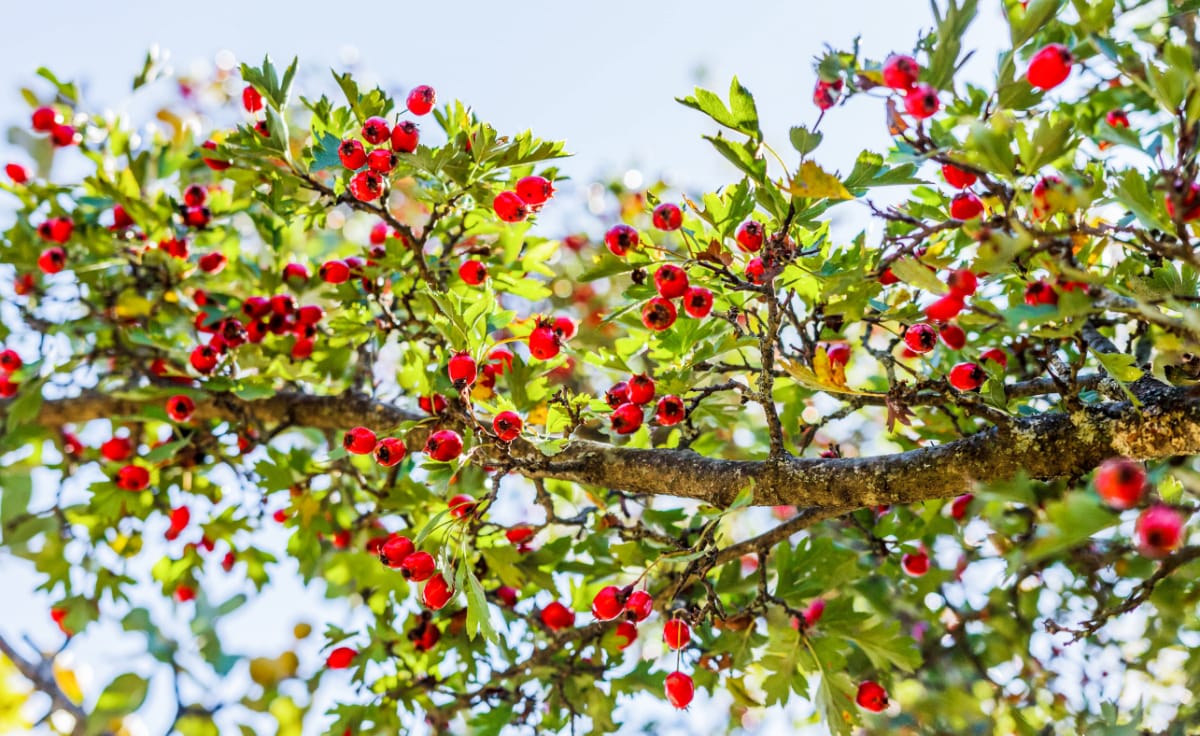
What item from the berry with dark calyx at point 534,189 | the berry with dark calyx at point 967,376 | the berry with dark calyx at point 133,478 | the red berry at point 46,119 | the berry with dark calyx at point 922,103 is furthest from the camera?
the red berry at point 46,119

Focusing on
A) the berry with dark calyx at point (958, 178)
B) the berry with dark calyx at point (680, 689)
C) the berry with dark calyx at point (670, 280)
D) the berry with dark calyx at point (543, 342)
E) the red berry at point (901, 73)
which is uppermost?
the berry with dark calyx at point (958, 178)

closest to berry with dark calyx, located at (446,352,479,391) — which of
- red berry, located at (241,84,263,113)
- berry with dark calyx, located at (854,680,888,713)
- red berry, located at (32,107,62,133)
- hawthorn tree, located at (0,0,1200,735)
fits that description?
hawthorn tree, located at (0,0,1200,735)

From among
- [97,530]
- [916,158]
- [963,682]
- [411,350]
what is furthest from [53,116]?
[963,682]

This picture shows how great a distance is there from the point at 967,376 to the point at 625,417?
3.10 ft

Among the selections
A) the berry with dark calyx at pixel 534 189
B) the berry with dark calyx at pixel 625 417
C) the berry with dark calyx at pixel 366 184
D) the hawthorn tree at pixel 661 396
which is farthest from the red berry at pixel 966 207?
the berry with dark calyx at pixel 366 184

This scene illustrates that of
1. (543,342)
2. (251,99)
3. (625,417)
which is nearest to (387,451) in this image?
(543,342)

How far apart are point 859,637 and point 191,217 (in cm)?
310

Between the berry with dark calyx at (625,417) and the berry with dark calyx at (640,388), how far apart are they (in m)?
0.03

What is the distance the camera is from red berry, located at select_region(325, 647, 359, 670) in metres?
3.24

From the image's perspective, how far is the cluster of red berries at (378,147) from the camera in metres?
2.57

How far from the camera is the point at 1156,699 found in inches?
165

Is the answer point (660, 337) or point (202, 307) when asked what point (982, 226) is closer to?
point (660, 337)

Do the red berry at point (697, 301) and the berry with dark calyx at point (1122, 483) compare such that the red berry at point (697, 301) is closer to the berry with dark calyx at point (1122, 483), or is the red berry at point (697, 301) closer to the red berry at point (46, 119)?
the berry with dark calyx at point (1122, 483)

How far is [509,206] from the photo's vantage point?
2.75 m
